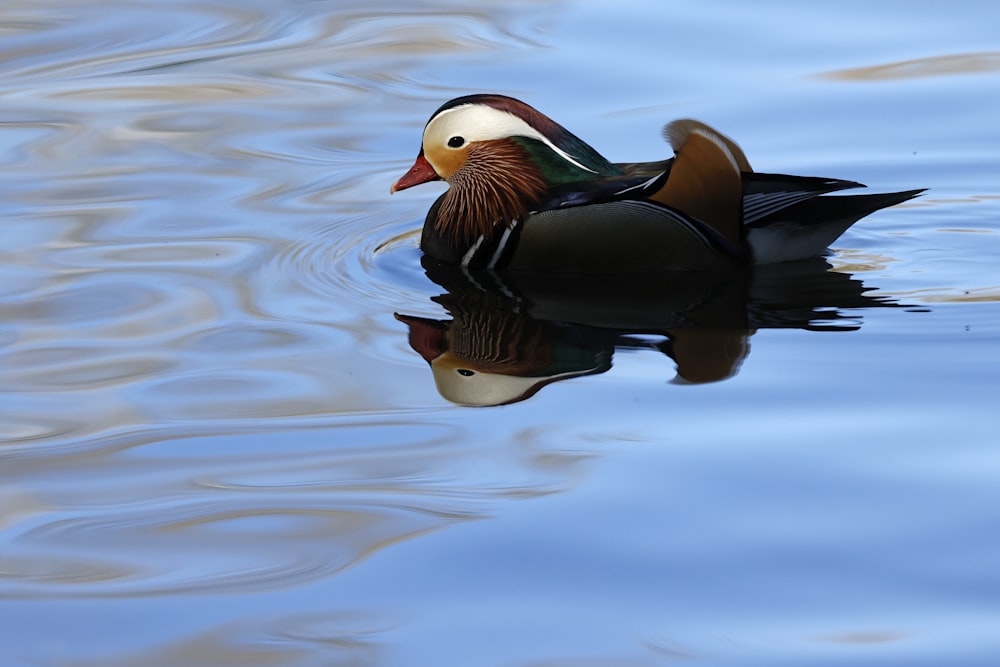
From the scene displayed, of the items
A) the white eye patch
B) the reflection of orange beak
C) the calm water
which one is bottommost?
the calm water

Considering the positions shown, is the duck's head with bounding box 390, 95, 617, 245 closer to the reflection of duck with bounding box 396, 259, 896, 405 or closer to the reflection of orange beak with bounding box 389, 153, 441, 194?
the reflection of orange beak with bounding box 389, 153, 441, 194

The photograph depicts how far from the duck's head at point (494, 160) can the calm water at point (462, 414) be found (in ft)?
1.08

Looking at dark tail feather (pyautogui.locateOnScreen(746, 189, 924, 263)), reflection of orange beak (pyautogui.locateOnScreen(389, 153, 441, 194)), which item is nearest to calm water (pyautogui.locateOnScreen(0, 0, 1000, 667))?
dark tail feather (pyautogui.locateOnScreen(746, 189, 924, 263))

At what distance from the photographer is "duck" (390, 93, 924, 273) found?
20.4 ft

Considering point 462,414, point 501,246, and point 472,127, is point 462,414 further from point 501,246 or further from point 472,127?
point 472,127

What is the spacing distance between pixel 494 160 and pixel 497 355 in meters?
1.61

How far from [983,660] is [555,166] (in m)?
3.56

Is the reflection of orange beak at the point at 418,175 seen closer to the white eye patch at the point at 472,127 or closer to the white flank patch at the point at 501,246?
the white eye patch at the point at 472,127

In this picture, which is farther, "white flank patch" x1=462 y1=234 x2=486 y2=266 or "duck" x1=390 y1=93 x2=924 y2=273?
"white flank patch" x1=462 y1=234 x2=486 y2=266

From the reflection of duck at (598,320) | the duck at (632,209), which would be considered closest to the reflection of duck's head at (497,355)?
the reflection of duck at (598,320)

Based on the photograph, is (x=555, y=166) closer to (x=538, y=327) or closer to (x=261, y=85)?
(x=538, y=327)

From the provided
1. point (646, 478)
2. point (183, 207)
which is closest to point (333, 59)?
point (183, 207)

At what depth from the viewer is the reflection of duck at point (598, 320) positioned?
17.3 ft

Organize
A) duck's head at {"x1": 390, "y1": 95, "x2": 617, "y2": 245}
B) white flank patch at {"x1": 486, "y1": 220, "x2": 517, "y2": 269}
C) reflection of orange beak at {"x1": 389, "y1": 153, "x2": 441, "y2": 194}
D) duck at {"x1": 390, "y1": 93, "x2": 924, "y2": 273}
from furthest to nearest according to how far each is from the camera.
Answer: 1. reflection of orange beak at {"x1": 389, "y1": 153, "x2": 441, "y2": 194}
2. duck's head at {"x1": 390, "y1": 95, "x2": 617, "y2": 245}
3. white flank patch at {"x1": 486, "y1": 220, "x2": 517, "y2": 269}
4. duck at {"x1": 390, "y1": 93, "x2": 924, "y2": 273}
